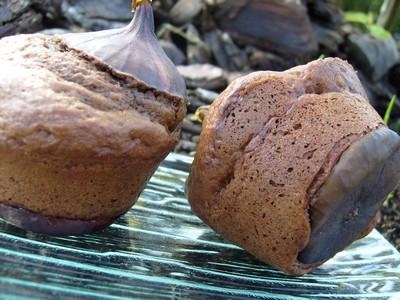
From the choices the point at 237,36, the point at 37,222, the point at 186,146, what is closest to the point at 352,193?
the point at 37,222

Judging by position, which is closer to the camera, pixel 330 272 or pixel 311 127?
pixel 311 127

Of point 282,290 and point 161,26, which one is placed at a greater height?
point 282,290

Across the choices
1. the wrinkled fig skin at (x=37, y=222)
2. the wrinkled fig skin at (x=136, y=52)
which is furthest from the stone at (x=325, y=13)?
the wrinkled fig skin at (x=37, y=222)

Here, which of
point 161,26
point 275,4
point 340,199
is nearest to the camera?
point 340,199

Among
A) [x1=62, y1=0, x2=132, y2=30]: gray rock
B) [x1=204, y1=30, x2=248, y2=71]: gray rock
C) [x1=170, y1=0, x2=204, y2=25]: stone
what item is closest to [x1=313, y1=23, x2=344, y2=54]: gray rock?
[x1=204, y1=30, x2=248, y2=71]: gray rock

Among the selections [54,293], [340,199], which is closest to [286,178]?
[340,199]

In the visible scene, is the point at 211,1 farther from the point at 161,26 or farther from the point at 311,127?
the point at 311,127

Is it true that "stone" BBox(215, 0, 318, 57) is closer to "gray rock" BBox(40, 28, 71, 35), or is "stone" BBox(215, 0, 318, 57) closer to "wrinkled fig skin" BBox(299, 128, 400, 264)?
"gray rock" BBox(40, 28, 71, 35)
